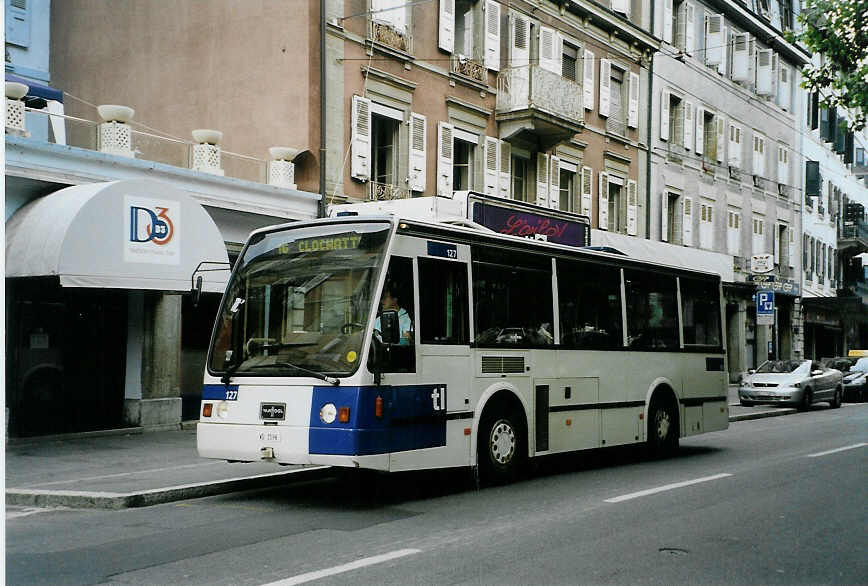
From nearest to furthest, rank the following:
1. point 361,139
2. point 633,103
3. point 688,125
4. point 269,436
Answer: point 269,436
point 361,139
point 633,103
point 688,125

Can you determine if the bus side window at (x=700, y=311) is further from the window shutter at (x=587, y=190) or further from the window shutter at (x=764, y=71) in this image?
the window shutter at (x=764, y=71)

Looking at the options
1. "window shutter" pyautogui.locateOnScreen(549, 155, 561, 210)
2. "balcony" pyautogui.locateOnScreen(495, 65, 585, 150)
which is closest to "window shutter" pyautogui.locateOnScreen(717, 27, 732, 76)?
"window shutter" pyautogui.locateOnScreen(549, 155, 561, 210)

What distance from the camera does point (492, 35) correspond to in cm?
2461

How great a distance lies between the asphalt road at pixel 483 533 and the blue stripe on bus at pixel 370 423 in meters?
0.61

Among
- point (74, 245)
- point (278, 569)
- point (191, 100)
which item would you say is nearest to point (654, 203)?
point (191, 100)

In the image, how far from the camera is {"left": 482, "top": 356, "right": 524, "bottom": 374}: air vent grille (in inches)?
421

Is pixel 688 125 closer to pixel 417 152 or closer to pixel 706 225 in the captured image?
pixel 706 225

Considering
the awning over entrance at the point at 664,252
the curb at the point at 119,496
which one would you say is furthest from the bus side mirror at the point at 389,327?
the awning over entrance at the point at 664,252

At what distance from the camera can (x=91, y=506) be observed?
948 centimetres

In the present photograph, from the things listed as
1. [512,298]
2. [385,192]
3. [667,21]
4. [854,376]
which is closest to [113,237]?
[512,298]

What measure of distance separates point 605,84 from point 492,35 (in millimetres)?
6548

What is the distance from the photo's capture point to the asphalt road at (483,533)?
6594 millimetres

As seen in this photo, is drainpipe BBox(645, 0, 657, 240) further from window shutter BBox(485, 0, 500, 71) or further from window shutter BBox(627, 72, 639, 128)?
window shutter BBox(485, 0, 500, 71)

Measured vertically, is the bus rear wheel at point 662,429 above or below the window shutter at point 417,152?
below
